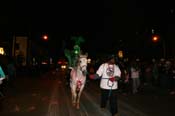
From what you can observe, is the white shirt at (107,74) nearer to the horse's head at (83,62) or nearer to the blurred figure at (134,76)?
the horse's head at (83,62)

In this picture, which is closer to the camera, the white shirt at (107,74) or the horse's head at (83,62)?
the white shirt at (107,74)

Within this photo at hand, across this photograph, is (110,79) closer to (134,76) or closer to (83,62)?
(83,62)

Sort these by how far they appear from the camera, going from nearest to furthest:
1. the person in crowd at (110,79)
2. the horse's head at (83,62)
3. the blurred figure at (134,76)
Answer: the person in crowd at (110,79) → the horse's head at (83,62) → the blurred figure at (134,76)

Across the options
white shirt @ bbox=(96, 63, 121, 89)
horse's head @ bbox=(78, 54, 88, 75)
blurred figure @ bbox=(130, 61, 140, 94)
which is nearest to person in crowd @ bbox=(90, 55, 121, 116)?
white shirt @ bbox=(96, 63, 121, 89)

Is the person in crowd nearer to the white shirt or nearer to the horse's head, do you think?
the white shirt

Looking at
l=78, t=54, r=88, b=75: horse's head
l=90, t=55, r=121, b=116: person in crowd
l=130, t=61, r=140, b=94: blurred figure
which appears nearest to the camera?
l=90, t=55, r=121, b=116: person in crowd

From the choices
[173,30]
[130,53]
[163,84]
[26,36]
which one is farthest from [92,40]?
[163,84]

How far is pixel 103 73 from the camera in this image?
34.4 ft

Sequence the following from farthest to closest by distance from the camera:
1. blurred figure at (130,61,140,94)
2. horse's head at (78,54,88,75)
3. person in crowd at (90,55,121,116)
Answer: blurred figure at (130,61,140,94) → horse's head at (78,54,88,75) → person in crowd at (90,55,121,116)

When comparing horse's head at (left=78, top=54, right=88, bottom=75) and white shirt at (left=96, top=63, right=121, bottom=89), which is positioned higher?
horse's head at (left=78, top=54, right=88, bottom=75)

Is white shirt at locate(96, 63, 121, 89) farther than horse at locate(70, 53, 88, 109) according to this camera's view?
No

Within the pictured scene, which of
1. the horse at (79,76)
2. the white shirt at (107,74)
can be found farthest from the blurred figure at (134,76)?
the white shirt at (107,74)

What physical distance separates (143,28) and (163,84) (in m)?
35.5

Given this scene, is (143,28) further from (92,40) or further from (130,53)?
(92,40)
